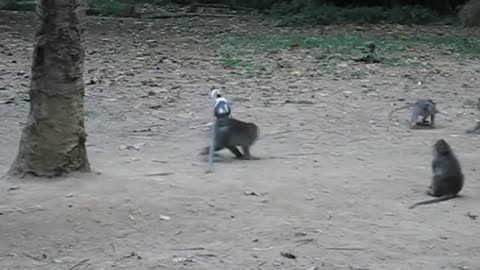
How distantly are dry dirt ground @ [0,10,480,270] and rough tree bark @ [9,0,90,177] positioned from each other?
20 cm

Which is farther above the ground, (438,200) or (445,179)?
(445,179)

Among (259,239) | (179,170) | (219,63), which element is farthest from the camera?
(219,63)

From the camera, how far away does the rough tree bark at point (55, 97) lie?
23.8ft

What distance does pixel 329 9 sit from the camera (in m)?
24.0

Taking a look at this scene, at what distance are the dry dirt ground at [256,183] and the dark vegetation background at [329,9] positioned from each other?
Answer: 9132mm

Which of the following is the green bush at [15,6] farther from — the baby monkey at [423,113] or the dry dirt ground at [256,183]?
the baby monkey at [423,113]

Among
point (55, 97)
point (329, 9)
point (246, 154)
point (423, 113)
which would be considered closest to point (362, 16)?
point (329, 9)

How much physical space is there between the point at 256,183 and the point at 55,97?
1.67 metres

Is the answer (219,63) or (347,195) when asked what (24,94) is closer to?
(219,63)

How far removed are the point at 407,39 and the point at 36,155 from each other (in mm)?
12737

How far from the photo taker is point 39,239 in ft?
19.0

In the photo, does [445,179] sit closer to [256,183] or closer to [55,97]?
[256,183]

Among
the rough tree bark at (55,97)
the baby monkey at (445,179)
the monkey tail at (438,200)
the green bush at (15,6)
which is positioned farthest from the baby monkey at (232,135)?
the green bush at (15,6)

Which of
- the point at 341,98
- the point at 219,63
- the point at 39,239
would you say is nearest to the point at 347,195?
the point at 39,239
